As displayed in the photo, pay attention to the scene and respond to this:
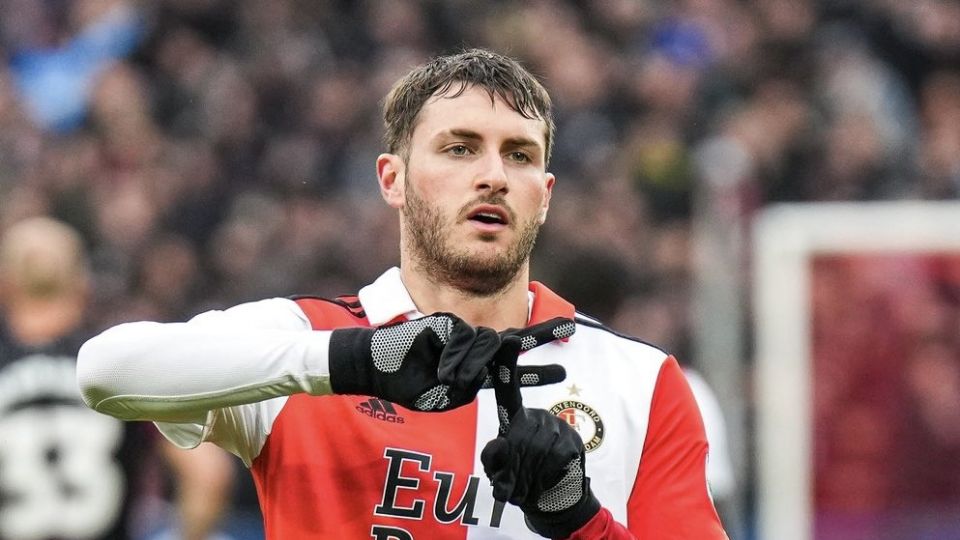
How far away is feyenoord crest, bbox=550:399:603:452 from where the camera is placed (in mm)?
3178

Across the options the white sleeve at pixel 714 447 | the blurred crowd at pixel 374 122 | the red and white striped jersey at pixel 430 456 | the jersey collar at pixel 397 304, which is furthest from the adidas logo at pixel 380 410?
the blurred crowd at pixel 374 122

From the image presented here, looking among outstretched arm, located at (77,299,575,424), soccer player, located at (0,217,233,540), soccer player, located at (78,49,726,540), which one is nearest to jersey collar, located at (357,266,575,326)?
soccer player, located at (78,49,726,540)

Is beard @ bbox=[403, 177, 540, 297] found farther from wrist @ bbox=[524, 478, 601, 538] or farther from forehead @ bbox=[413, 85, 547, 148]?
wrist @ bbox=[524, 478, 601, 538]

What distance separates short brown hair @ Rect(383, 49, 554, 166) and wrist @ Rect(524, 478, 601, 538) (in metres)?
0.79

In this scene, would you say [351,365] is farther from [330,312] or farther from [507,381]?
[330,312]

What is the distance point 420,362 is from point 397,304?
62cm

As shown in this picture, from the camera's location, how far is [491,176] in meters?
3.20

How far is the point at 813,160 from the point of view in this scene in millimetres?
9484

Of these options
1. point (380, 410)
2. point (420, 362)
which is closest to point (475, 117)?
point (380, 410)

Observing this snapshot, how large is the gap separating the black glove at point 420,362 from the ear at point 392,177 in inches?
26.8

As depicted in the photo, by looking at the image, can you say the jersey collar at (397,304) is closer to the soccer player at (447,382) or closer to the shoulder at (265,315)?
the soccer player at (447,382)

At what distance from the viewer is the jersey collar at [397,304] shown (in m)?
3.31

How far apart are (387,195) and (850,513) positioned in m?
5.25

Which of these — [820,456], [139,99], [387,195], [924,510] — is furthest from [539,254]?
[387,195]
